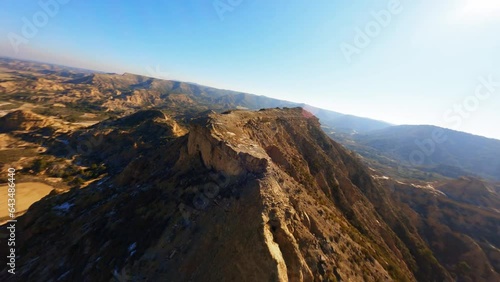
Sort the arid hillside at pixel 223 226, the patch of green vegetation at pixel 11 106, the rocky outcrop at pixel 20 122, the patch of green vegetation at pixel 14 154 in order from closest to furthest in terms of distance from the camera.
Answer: the arid hillside at pixel 223 226 → the patch of green vegetation at pixel 14 154 → the rocky outcrop at pixel 20 122 → the patch of green vegetation at pixel 11 106

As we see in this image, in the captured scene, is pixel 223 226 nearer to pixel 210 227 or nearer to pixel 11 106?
pixel 210 227

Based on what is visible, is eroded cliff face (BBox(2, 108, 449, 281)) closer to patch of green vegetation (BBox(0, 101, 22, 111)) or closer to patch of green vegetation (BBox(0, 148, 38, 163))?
patch of green vegetation (BBox(0, 148, 38, 163))

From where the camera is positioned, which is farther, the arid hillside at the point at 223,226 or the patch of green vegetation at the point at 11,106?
the patch of green vegetation at the point at 11,106

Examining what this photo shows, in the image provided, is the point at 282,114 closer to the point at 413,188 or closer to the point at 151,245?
the point at 151,245

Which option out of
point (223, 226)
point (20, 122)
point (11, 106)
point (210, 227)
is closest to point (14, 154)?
point (20, 122)

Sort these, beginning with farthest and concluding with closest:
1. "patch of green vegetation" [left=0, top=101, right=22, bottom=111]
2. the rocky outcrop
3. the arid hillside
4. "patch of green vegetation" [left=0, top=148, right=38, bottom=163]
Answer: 1. "patch of green vegetation" [left=0, top=101, right=22, bottom=111]
2. the rocky outcrop
3. "patch of green vegetation" [left=0, top=148, right=38, bottom=163]
4. the arid hillside

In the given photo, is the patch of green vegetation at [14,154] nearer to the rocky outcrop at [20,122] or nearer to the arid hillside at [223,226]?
the rocky outcrop at [20,122]

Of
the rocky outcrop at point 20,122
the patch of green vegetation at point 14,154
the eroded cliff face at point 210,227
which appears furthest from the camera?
the rocky outcrop at point 20,122

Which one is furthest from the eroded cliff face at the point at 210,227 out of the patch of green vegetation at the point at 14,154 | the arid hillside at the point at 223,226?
the patch of green vegetation at the point at 14,154

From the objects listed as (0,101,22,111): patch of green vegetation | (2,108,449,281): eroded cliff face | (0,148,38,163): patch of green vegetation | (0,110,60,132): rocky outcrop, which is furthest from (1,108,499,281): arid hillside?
(0,101,22,111): patch of green vegetation
